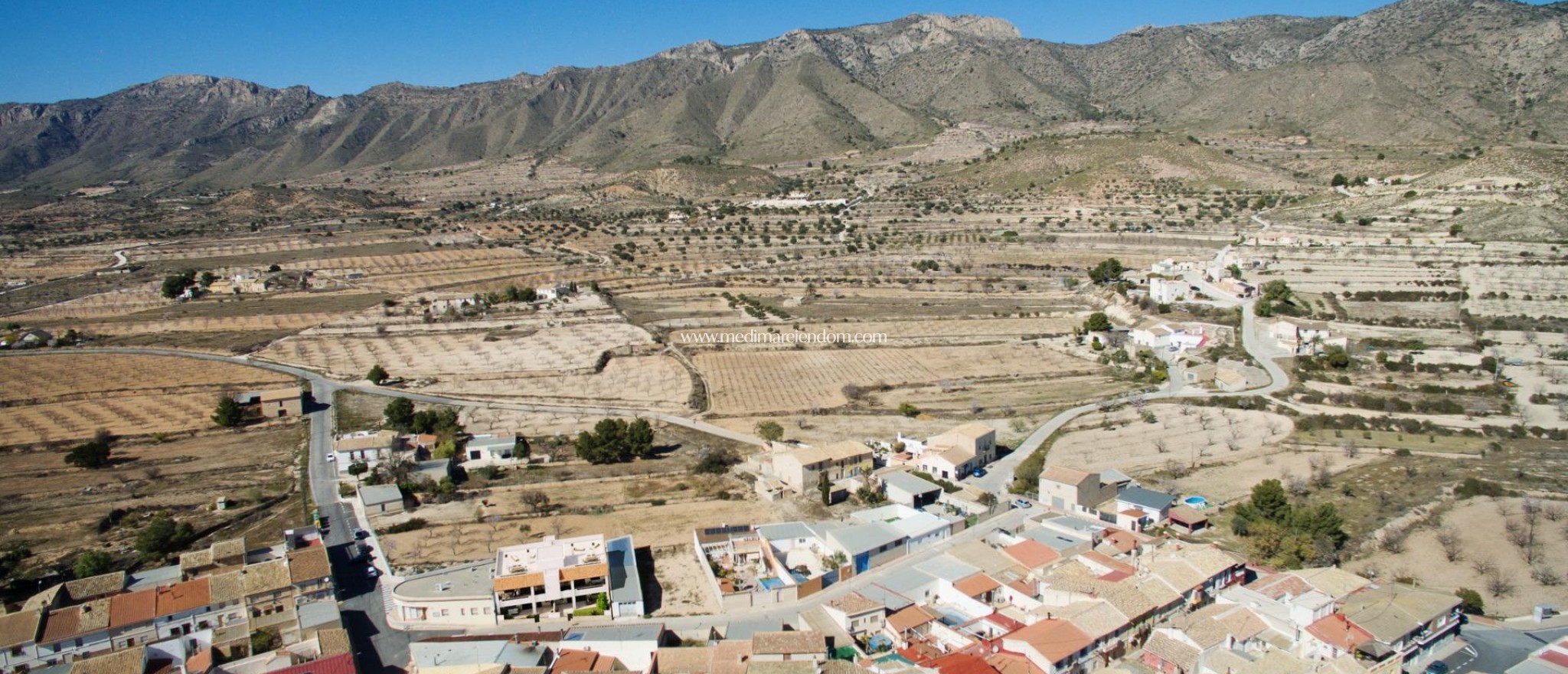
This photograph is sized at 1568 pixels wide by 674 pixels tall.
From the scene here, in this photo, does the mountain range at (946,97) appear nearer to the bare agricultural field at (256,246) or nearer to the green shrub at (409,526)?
the bare agricultural field at (256,246)

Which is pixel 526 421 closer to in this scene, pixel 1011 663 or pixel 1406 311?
pixel 1011 663

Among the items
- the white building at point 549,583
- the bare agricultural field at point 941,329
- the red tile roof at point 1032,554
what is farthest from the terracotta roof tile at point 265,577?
the bare agricultural field at point 941,329

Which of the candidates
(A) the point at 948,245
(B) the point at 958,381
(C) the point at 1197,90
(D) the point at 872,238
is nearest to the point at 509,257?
(D) the point at 872,238

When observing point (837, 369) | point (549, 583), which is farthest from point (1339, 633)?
point (837, 369)

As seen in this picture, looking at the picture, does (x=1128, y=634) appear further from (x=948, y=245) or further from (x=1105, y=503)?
(x=948, y=245)

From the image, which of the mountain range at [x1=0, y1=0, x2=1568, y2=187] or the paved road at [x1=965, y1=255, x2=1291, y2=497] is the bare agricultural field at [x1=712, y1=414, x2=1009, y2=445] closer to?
the paved road at [x1=965, y1=255, x2=1291, y2=497]
